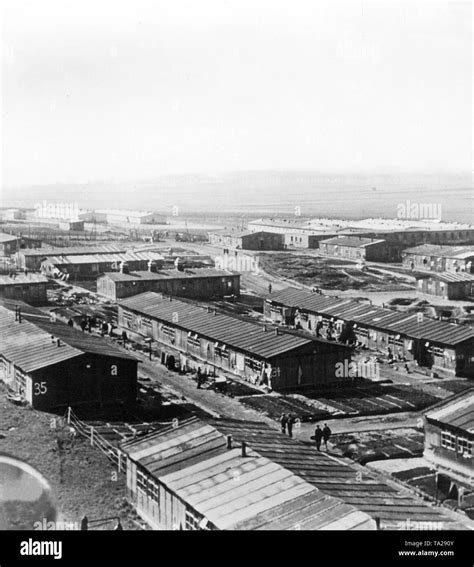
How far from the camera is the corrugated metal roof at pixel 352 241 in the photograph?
340 feet

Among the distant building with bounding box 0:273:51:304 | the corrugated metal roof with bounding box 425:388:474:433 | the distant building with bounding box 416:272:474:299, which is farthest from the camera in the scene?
the distant building with bounding box 416:272:474:299

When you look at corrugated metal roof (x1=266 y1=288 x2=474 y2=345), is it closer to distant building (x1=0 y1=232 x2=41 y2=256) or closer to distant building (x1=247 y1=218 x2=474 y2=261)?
distant building (x1=247 y1=218 x2=474 y2=261)

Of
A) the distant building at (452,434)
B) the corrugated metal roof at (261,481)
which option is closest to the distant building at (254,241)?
the distant building at (452,434)

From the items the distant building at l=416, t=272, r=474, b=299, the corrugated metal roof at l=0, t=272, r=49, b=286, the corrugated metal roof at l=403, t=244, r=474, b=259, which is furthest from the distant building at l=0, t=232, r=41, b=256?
the distant building at l=416, t=272, r=474, b=299

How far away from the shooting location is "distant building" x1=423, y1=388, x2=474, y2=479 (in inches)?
1135

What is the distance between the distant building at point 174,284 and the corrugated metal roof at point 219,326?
10948mm

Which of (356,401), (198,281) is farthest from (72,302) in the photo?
(356,401)

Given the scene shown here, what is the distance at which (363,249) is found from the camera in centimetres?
10194

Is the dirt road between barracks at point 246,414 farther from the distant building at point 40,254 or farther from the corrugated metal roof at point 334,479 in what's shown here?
the distant building at point 40,254

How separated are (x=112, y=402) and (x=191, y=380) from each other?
21.7 feet

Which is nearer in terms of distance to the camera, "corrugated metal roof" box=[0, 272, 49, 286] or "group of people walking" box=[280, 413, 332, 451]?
"group of people walking" box=[280, 413, 332, 451]

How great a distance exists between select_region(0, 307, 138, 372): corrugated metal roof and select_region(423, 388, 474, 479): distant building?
589 inches

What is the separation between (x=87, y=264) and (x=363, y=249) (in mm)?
38290
